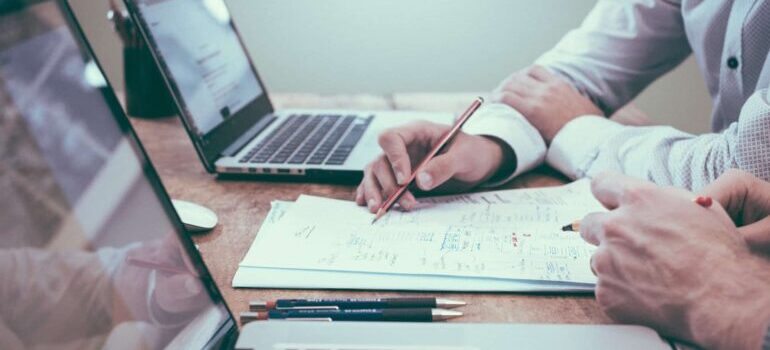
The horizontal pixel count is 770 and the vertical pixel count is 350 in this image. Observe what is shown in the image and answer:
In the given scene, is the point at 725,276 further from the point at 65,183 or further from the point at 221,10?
the point at 221,10

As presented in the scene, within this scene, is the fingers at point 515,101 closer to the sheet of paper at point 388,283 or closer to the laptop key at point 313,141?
the laptop key at point 313,141

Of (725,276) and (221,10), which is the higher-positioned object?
(221,10)

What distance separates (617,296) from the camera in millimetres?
516

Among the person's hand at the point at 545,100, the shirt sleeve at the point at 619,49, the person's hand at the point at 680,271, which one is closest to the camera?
the person's hand at the point at 680,271

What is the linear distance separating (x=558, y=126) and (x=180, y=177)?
551 mm

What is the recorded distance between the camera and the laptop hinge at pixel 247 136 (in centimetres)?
93

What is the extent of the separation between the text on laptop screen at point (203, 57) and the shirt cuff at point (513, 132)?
1.21 ft

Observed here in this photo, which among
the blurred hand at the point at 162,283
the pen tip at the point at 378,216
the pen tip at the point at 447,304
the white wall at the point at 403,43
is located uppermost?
the blurred hand at the point at 162,283

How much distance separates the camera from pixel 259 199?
2.65 feet

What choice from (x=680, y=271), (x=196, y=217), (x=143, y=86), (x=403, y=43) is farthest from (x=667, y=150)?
(x=403, y=43)

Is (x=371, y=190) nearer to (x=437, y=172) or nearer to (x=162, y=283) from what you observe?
(x=437, y=172)

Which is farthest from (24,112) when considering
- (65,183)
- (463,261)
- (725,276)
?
(725,276)

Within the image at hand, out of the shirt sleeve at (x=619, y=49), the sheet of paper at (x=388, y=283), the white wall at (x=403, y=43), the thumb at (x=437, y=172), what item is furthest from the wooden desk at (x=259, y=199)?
the white wall at (x=403, y=43)

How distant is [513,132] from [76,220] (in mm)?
639
